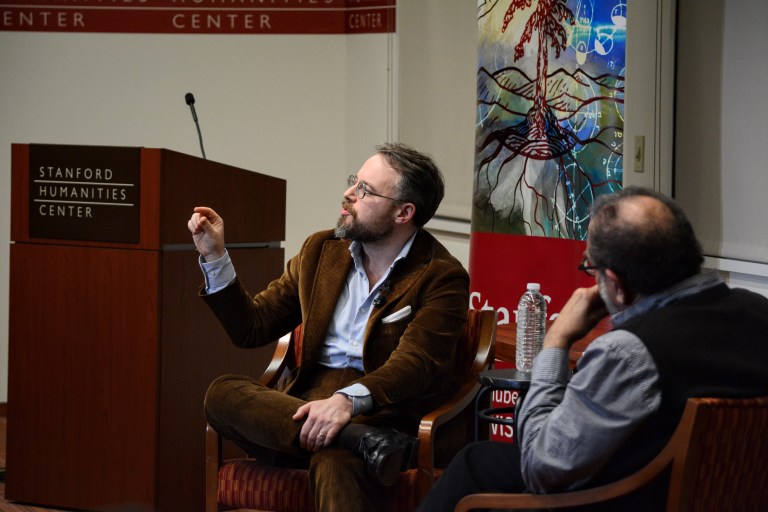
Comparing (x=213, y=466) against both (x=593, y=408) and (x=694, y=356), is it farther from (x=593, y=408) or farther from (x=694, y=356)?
(x=694, y=356)

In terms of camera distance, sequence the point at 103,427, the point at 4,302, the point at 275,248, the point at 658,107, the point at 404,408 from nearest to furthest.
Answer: the point at 404,408 < the point at 103,427 < the point at 658,107 < the point at 275,248 < the point at 4,302

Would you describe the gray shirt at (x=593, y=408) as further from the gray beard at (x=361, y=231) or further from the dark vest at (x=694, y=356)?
the gray beard at (x=361, y=231)

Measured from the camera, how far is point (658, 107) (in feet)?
12.4

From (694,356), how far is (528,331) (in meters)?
1.17

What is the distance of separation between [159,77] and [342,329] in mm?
3600

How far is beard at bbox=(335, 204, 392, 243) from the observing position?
2.79m

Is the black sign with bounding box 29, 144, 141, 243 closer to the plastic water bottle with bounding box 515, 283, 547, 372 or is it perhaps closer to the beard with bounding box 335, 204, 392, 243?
the beard with bounding box 335, 204, 392, 243

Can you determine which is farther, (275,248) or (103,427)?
(275,248)

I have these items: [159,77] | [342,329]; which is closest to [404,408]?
[342,329]

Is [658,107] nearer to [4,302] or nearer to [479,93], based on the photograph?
[479,93]

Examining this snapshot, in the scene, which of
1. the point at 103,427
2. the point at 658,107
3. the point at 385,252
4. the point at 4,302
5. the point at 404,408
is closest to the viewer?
the point at 404,408

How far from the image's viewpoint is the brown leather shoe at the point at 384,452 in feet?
7.57

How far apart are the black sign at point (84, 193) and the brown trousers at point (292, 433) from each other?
911mm

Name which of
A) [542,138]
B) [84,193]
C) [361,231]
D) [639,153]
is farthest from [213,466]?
[639,153]
